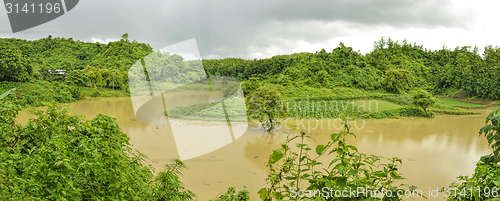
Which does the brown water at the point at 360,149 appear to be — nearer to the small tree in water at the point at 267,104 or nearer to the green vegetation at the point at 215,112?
the small tree in water at the point at 267,104

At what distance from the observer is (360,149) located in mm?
8867

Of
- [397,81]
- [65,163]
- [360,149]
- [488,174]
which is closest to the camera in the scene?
[65,163]

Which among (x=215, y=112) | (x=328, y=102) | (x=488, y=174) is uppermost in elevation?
(x=488, y=174)

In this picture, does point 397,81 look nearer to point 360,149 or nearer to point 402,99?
point 402,99

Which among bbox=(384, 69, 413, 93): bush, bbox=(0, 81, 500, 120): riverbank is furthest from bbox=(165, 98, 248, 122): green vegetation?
bbox=(384, 69, 413, 93): bush

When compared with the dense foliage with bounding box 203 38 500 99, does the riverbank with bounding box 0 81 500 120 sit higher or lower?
lower

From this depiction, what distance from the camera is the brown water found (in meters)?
6.29

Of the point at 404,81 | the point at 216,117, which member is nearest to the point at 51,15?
the point at 216,117

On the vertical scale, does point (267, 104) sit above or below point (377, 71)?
below

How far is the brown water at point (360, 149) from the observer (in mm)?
6293

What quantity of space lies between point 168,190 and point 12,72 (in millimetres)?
20909

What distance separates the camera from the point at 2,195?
0.94 metres

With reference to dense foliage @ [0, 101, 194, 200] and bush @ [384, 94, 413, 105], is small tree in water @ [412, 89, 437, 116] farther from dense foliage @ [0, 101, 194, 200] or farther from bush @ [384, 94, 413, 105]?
dense foliage @ [0, 101, 194, 200]

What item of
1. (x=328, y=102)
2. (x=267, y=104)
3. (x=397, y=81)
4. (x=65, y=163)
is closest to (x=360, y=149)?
(x=267, y=104)
